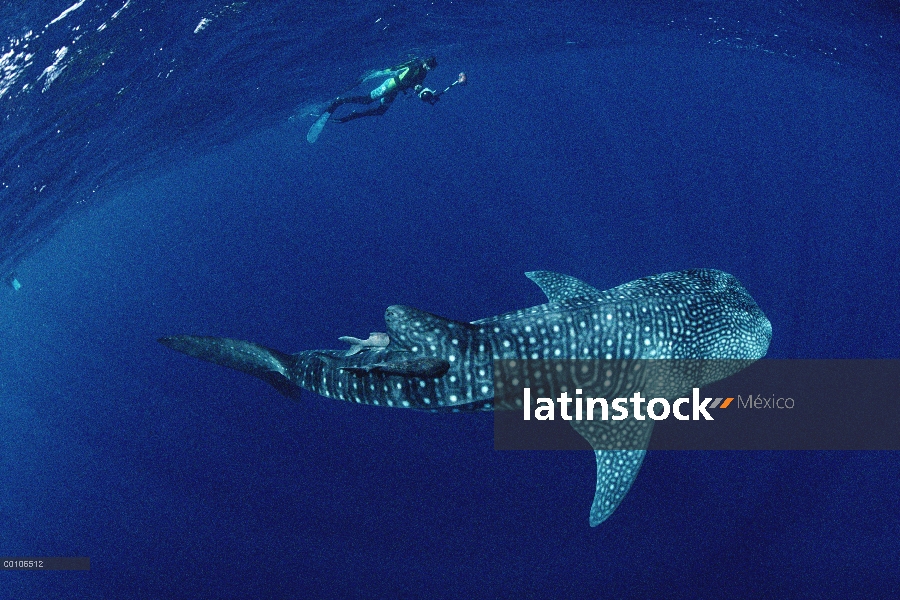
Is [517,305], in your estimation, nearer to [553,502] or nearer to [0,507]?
[553,502]

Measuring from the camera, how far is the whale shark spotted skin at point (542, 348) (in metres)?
5.36

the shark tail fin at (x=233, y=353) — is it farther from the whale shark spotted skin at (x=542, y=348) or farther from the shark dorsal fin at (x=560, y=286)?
the shark dorsal fin at (x=560, y=286)

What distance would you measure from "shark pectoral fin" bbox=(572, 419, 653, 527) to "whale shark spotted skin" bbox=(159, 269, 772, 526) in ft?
0.04

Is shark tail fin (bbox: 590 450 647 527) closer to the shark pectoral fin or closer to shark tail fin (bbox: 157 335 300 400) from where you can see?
the shark pectoral fin

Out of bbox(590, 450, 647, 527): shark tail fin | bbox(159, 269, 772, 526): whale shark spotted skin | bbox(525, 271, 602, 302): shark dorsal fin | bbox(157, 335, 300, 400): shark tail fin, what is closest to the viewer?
bbox(159, 269, 772, 526): whale shark spotted skin

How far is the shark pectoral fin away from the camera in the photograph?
6090 mm

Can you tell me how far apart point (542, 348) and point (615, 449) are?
1993mm

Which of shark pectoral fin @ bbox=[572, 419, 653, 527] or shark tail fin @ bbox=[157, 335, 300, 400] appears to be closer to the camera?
shark pectoral fin @ bbox=[572, 419, 653, 527]

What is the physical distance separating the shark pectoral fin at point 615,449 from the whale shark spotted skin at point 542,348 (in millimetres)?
13

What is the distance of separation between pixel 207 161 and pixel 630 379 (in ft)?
123

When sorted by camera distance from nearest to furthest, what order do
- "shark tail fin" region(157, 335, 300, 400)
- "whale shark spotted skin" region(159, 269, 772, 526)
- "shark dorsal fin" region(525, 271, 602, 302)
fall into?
"whale shark spotted skin" region(159, 269, 772, 526), "shark tail fin" region(157, 335, 300, 400), "shark dorsal fin" region(525, 271, 602, 302)

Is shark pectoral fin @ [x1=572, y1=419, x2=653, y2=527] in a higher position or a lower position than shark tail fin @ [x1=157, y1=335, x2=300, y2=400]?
lower

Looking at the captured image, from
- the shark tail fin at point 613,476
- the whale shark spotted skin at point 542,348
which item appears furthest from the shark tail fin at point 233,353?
the shark tail fin at point 613,476

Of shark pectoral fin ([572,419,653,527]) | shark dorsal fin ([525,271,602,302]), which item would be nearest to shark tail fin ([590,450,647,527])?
shark pectoral fin ([572,419,653,527])
